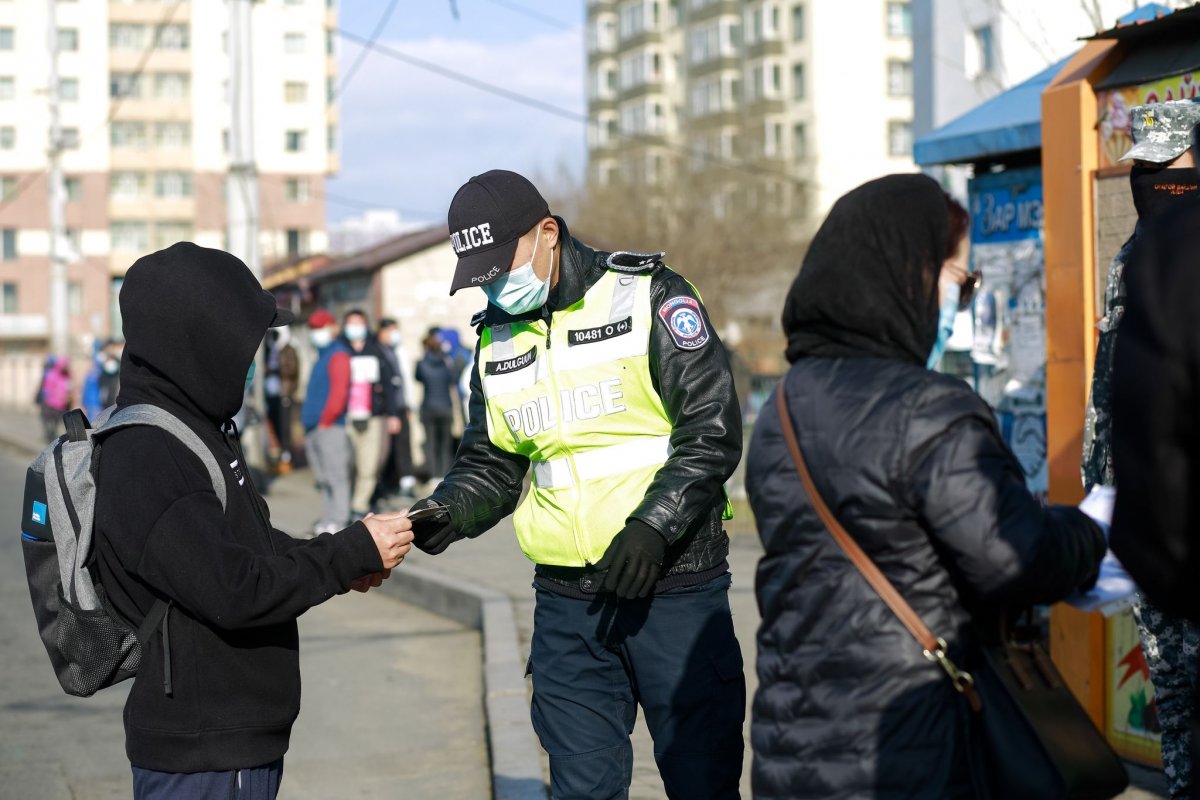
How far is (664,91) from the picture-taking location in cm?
8162

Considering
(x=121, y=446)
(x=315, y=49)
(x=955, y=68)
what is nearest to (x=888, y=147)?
(x=315, y=49)

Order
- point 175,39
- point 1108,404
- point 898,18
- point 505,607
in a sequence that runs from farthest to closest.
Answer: point 175,39 < point 898,18 < point 505,607 < point 1108,404

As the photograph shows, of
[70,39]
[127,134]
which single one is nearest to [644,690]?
[70,39]

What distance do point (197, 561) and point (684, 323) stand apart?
1.38 metres

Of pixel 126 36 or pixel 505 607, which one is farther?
pixel 126 36

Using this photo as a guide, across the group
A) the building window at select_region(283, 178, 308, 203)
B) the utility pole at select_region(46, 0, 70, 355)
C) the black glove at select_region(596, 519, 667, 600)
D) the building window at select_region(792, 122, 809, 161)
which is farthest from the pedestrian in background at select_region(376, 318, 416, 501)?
the building window at select_region(283, 178, 308, 203)

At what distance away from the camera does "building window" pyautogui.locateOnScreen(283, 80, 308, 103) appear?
274ft

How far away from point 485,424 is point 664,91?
79.0 metres

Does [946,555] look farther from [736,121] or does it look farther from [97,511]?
[736,121]

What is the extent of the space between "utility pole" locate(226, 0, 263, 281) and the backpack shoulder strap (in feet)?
45.4

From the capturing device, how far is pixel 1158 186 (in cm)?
442

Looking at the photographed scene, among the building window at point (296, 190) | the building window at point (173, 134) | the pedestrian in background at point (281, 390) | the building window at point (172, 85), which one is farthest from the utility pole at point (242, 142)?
the building window at point (172, 85)

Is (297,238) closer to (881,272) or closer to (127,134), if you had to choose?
(127,134)

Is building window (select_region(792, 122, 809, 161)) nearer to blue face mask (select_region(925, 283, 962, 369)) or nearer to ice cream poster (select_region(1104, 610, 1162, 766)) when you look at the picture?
ice cream poster (select_region(1104, 610, 1162, 766))
